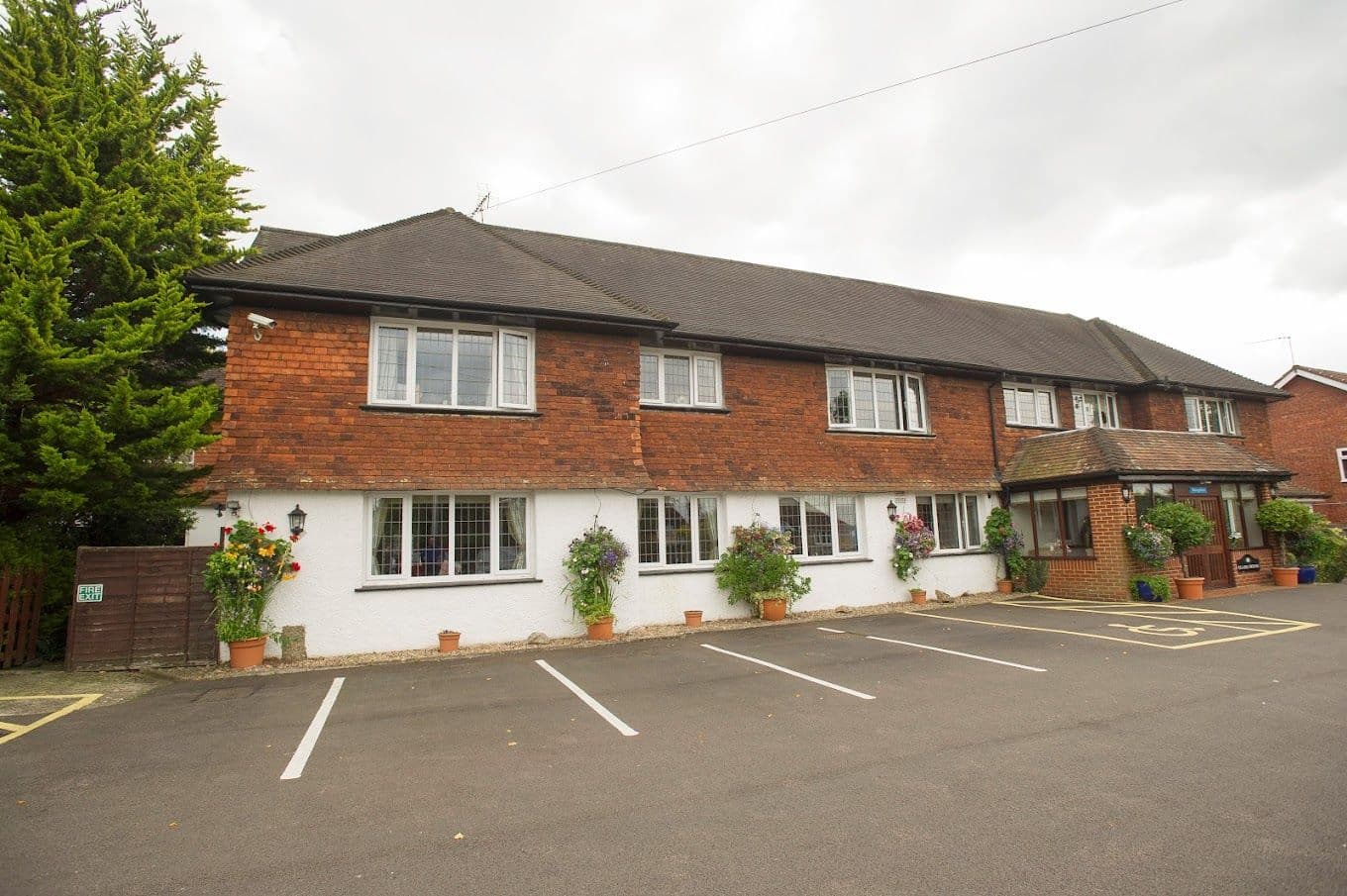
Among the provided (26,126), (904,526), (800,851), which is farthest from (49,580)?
(904,526)

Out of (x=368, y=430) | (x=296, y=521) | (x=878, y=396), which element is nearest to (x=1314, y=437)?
(x=878, y=396)

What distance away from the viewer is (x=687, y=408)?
13.7m

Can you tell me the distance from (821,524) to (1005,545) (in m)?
5.18

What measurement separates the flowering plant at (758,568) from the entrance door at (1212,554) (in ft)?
31.4

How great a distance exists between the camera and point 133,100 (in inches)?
424

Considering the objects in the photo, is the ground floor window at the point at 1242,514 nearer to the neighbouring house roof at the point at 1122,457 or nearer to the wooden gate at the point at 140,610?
the neighbouring house roof at the point at 1122,457

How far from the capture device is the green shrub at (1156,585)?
14086 millimetres

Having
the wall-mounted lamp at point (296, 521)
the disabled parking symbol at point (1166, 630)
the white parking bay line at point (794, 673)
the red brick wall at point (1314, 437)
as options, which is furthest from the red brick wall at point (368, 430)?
the red brick wall at point (1314, 437)

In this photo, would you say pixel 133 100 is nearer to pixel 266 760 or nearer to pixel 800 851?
pixel 266 760

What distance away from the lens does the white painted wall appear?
10.1m

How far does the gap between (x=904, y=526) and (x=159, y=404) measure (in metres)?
13.5

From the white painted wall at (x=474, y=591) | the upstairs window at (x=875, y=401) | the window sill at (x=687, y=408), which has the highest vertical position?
A: the upstairs window at (x=875, y=401)

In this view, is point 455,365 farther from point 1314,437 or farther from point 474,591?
point 1314,437

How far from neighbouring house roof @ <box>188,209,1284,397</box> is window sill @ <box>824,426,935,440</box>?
1698mm
